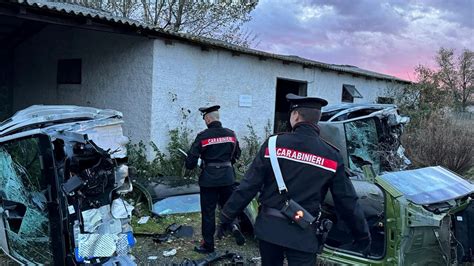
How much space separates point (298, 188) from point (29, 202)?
2460mm

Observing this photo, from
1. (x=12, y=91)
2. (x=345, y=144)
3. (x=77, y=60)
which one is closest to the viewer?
(x=345, y=144)

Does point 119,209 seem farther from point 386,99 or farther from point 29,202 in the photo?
point 386,99

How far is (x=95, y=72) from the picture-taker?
31.6 ft

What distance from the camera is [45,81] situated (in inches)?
435

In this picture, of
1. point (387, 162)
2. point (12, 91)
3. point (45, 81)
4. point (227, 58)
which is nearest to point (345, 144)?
point (387, 162)

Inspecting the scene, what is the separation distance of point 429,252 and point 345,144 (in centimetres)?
259

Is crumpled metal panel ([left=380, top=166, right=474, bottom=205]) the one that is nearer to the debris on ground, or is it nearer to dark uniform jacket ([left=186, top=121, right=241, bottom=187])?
dark uniform jacket ([left=186, top=121, right=241, bottom=187])

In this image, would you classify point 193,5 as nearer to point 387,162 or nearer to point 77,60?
point 77,60

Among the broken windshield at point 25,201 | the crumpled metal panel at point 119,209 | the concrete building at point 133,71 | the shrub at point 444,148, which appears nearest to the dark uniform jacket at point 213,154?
the crumpled metal panel at point 119,209

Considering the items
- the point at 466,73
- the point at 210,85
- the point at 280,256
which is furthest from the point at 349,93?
the point at 466,73

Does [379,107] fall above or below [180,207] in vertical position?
above

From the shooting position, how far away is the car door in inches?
138

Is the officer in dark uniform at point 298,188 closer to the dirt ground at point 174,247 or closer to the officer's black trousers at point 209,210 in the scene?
the dirt ground at point 174,247

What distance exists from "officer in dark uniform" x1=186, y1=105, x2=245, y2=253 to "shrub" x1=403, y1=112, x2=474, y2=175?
222 inches
